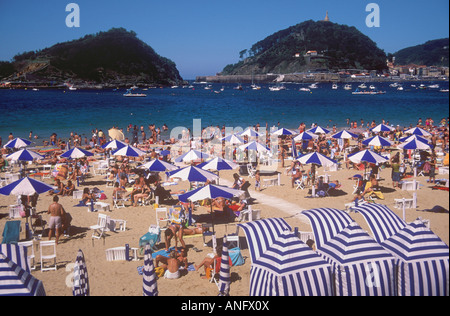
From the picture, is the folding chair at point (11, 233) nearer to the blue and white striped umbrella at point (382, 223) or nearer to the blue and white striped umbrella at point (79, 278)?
the blue and white striped umbrella at point (79, 278)

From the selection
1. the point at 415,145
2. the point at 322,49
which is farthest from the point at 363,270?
the point at 322,49

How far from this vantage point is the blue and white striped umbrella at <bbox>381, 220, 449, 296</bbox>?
18.5ft

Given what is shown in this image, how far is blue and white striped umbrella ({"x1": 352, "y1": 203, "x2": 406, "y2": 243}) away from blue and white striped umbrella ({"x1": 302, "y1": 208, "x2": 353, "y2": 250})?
44 cm

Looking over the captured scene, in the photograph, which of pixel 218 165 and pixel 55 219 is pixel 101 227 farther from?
pixel 218 165

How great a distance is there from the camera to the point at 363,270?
5766mm

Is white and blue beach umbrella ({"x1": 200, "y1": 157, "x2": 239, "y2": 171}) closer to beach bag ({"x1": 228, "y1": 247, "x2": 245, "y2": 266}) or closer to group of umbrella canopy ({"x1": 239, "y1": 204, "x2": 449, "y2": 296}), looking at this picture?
beach bag ({"x1": 228, "y1": 247, "x2": 245, "y2": 266})

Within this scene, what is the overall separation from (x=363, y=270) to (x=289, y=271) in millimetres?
1215

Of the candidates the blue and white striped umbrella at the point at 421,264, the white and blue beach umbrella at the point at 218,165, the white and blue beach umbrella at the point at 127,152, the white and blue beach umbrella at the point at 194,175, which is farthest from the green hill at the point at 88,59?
the blue and white striped umbrella at the point at 421,264

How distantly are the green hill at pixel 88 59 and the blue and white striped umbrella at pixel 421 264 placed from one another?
118 metres

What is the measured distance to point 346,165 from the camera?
18359 millimetres

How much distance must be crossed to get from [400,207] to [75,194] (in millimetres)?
11015

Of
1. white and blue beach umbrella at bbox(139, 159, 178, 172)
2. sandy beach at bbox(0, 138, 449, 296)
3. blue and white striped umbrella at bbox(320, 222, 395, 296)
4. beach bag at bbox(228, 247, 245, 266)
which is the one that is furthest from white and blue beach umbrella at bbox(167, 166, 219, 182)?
blue and white striped umbrella at bbox(320, 222, 395, 296)
